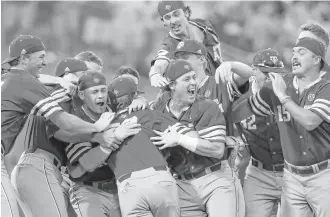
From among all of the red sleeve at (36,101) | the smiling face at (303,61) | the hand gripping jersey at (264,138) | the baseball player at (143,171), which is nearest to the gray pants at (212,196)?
the baseball player at (143,171)

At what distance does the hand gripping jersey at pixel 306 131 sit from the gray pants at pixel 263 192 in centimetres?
78

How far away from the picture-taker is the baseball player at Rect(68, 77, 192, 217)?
485 cm

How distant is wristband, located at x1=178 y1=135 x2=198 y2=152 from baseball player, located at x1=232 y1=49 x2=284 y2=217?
1105mm

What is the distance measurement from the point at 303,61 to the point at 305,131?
581mm

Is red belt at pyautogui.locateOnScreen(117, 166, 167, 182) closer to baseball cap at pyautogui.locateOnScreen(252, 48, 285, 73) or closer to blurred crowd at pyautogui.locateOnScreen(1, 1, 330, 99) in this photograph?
baseball cap at pyautogui.locateOnScreen(252, 48, 285, 73)

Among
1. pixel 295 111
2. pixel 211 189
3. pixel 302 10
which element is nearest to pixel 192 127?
pixel 211 189

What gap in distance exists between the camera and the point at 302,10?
10.3 meters

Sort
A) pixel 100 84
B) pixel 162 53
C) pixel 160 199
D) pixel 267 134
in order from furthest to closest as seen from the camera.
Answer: pixel 162 53 → pixel 267 134 → pixel 100 84 → pixel 160 199

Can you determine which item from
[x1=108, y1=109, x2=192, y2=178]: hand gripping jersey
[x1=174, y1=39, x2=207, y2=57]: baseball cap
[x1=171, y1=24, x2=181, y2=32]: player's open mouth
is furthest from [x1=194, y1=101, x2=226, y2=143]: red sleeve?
[x1=171, y1=24, x2=181, y2=32]: player's open mouth

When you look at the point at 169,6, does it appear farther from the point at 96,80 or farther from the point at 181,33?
the point at 96,80

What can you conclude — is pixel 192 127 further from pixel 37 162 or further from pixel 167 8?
pixel 167 8

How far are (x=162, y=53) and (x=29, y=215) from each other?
2.19m

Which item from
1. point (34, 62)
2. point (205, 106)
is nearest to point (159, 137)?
point (205, 106)

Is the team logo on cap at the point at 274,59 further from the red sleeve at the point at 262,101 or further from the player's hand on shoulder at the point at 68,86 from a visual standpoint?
the player's hand on shoulder at the point at 68,86
